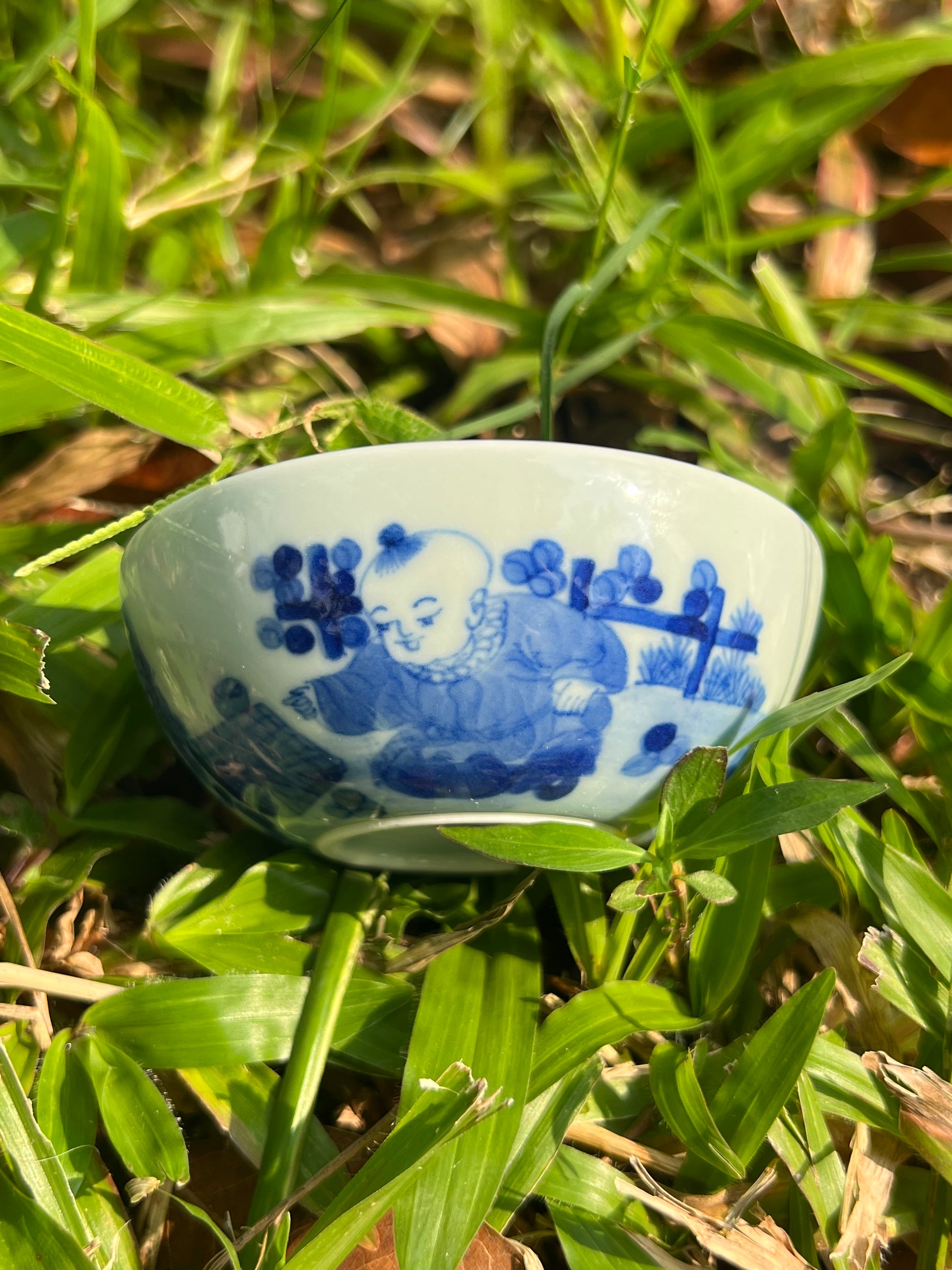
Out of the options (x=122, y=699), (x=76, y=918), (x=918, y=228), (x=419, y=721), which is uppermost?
(x=918, y=228)

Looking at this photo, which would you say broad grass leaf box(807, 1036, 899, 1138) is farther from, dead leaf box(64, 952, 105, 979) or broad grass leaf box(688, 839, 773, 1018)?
dead leaf box(64, 952, 105, 979)

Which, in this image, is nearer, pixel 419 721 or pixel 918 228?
pixel 419 721

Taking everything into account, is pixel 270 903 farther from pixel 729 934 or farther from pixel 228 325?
pixel 228 325

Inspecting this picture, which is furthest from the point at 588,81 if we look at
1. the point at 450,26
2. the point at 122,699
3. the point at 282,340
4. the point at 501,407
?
the point at 122,699

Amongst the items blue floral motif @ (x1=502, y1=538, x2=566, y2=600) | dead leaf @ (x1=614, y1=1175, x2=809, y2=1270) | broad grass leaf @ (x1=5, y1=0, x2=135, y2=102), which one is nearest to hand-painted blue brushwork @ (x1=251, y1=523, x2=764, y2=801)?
blue floral motif @ (x1=502, y1=538, x2=566, y2=600)

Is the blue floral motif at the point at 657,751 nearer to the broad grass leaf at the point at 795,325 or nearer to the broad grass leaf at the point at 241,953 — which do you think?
the broad grass leaf at the point at 241,953

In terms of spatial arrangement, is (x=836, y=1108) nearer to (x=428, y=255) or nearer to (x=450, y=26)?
(x=428, y=255)

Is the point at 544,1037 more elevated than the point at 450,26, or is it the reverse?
the point at 450,26
